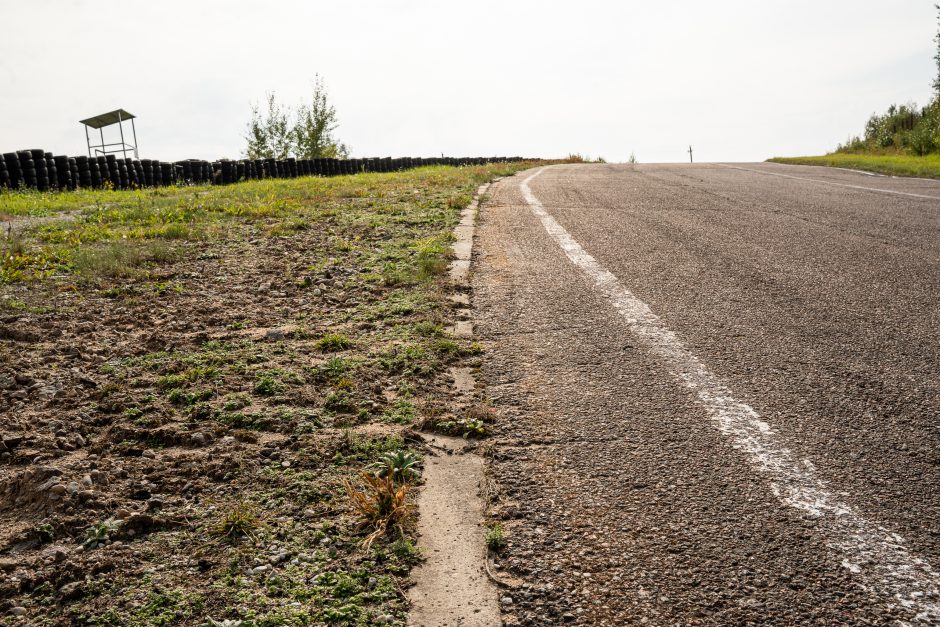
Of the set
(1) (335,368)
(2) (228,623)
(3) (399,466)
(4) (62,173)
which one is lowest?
(2) (228,623)

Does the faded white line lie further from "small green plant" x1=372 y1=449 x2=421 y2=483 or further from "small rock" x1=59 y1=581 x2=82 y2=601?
"small rock" x1=59 y1=581 x2=82 y2=601

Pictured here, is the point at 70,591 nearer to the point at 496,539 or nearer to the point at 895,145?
the point at 496,539

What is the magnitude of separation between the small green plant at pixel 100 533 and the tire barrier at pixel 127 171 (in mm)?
13563

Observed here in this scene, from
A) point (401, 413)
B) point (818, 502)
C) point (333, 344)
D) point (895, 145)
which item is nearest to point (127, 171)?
point (333, 344)

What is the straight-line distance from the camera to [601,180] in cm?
1196

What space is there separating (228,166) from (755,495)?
56.2 ft

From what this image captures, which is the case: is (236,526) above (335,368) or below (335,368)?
below

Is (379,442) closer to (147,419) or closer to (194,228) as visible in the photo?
(147,419)

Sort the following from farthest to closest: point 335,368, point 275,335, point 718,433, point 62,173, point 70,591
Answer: point 62,173 < point 275,335 < point 335,368 < point 718,433 < point 70,591

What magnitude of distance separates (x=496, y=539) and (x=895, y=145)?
92.9 ft

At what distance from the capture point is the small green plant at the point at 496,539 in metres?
1.90

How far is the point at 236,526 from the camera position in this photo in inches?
80.1

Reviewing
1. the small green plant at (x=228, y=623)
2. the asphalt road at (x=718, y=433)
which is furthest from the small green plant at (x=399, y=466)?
the small green plant at (x=228, y=623)

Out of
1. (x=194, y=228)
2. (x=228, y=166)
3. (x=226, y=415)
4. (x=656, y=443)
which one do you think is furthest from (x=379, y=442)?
(x=228, y=166)
